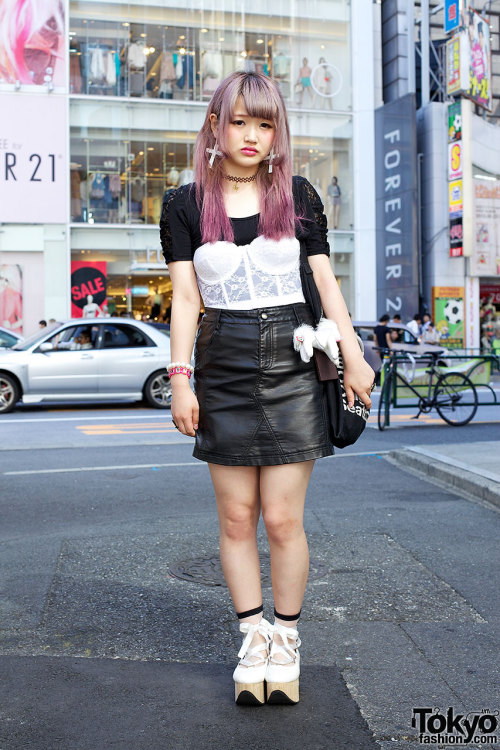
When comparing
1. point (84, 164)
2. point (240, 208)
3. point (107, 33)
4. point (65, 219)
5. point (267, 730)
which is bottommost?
point (267, 730)

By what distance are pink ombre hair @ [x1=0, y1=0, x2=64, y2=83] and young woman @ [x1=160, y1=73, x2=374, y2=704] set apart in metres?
25.8

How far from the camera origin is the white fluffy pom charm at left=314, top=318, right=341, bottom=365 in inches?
113

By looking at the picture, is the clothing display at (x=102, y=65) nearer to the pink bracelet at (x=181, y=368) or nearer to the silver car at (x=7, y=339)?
the silver car at (x=7, y=339)

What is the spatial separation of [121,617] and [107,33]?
88.5ft

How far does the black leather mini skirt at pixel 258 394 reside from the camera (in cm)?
289

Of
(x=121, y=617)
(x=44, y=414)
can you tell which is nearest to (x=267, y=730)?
(x=121, y=617)

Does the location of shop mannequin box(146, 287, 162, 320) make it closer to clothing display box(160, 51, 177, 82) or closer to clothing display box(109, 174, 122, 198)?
clothing display box(109, 174, 122, 198)

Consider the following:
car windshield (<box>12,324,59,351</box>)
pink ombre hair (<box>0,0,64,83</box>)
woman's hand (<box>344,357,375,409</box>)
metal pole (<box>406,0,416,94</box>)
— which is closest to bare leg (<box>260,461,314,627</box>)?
woman's hand (<box>344,357,375,409</box>)

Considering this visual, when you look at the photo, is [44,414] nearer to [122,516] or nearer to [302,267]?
[122,516]

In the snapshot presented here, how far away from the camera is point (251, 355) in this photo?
9.51 ft

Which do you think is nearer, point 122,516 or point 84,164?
point 122,516

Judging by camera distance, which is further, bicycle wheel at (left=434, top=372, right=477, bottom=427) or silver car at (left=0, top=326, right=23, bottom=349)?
silver car at (left=0, top=326, right=23, bottom=349)

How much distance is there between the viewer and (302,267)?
3.01 meters

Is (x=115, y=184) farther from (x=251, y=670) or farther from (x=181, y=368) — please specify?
(x=251, y=670)
